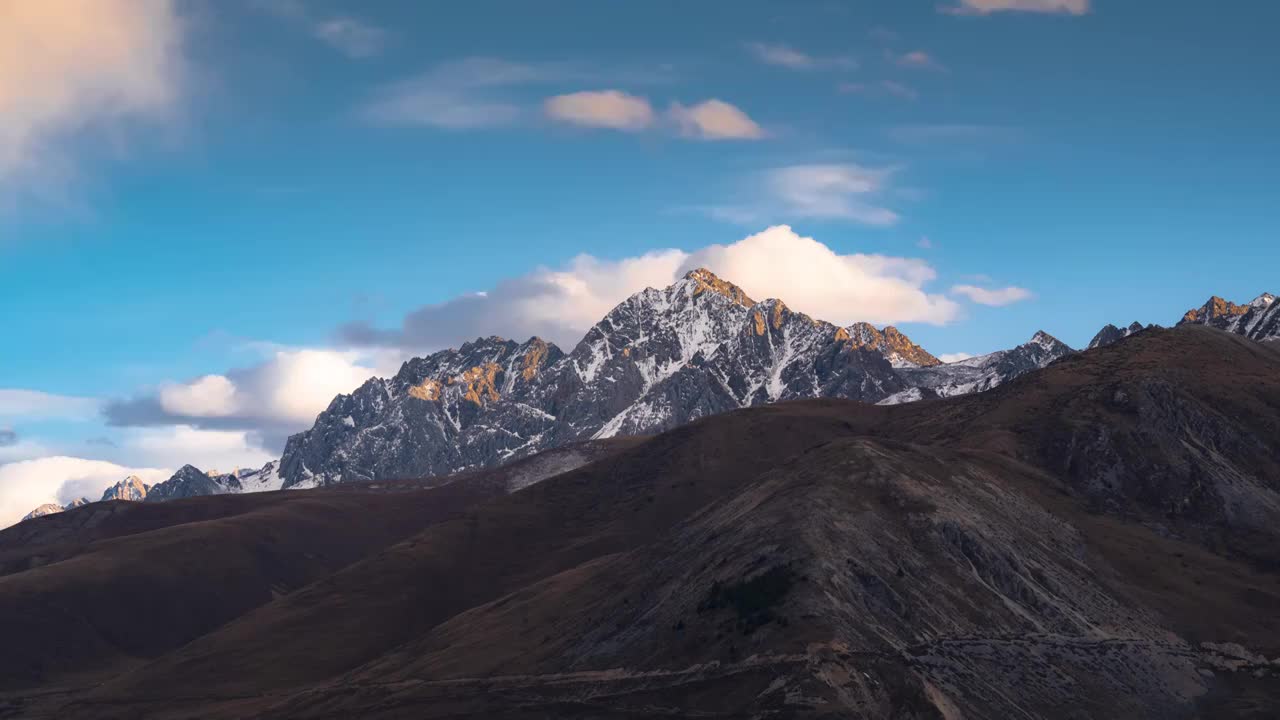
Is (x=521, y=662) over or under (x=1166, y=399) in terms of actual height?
under

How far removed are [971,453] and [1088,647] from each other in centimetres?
6238

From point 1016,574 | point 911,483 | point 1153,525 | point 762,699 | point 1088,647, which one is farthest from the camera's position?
point 1153,525

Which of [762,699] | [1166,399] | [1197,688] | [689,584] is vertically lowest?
[1197,688]

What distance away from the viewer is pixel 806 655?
99.4 m

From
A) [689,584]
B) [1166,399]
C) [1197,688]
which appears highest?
[1166,399]

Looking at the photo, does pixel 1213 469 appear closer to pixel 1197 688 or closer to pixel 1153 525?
pixel 1153 525

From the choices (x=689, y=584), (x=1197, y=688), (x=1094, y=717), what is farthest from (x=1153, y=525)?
(x=689, y=584)

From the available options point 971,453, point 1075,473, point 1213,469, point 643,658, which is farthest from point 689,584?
point 1213,469

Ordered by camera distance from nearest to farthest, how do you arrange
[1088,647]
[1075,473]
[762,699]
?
[762,699], [1088,647], [1075,473]

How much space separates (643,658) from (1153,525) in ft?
310

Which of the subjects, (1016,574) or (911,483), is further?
(911,483)

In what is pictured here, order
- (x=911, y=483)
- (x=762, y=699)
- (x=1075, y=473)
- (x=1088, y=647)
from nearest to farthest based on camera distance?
(x=762, y=699), (x=1088, y=647), (x=911, y=483), (x=1075, y=473)

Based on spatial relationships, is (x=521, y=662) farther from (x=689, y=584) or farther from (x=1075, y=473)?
(x=1075, y=473)

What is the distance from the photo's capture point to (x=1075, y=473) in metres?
188
